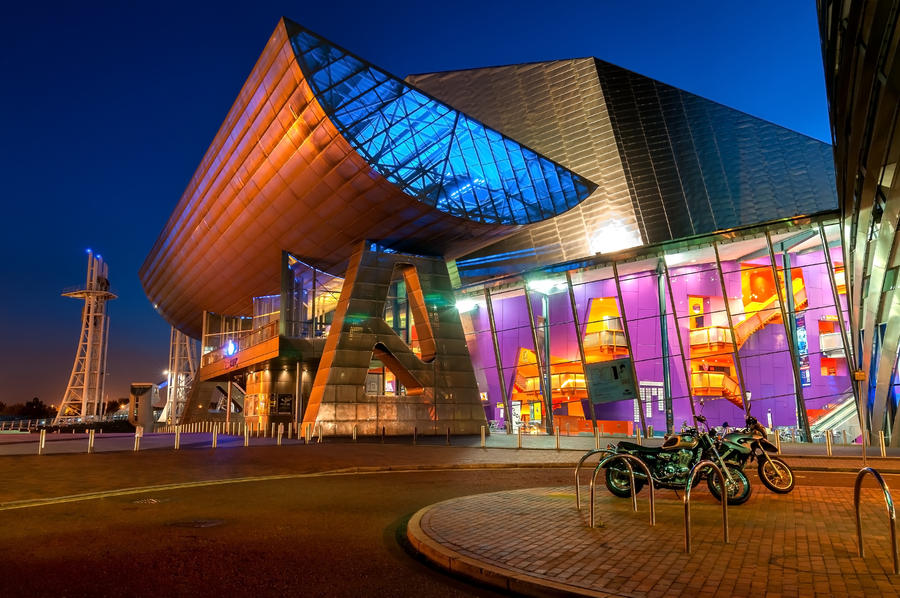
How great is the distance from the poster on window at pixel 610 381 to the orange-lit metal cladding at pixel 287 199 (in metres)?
8.71

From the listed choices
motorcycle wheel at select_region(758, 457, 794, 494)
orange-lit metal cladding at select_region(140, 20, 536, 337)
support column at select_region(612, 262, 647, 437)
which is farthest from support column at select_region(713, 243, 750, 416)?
motorcycle wheel at select_region(758, 457, 794, 494)

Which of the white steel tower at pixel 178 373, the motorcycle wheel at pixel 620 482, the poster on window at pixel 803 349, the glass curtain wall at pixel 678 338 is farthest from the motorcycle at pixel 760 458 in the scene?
the white steel tower at pixel 178 373

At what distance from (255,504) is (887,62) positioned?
13026 millimetres

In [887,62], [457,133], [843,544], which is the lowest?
[843,544]

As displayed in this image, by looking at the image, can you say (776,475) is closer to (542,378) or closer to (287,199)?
(542,378)

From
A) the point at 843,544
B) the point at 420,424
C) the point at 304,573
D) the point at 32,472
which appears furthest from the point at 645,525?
the point at 420,424

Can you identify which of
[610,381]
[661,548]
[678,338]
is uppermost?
[678,338]

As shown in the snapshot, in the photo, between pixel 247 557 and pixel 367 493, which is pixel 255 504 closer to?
pixel 367 493

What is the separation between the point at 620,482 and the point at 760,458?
9.29ft

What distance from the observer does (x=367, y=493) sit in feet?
37.7

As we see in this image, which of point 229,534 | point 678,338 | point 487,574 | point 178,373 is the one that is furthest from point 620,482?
point 178,373

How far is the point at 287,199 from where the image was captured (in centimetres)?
3073

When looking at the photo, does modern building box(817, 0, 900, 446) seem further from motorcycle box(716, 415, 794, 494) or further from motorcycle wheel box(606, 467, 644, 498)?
motorcycle wheel box(606, 467, 644, 498)

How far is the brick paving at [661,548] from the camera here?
198 inches
